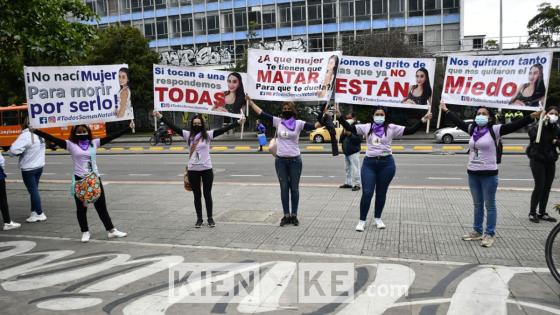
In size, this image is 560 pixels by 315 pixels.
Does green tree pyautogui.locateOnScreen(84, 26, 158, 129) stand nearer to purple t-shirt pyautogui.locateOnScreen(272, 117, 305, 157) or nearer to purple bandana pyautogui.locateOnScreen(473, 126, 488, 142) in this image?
purple t-shirt pyautogui.locateOnScreen(272, 117, 305, 157)

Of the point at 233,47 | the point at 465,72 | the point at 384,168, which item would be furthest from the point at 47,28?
the point at 233,47

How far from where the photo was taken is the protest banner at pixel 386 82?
7434mm

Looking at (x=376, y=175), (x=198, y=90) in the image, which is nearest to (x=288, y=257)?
(x=376, y=175)

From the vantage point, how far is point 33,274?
18.2 feet

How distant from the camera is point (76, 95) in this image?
747cm

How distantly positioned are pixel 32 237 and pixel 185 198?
11.5ft

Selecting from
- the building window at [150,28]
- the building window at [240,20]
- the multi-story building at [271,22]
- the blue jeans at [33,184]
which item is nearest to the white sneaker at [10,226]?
the blue jeans at [33,184]

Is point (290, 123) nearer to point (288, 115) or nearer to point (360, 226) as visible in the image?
point (288, 115)

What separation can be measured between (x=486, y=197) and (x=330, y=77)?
307 cm

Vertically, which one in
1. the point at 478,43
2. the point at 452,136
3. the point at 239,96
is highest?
the point at 478,43

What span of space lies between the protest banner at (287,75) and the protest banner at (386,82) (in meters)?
0.33

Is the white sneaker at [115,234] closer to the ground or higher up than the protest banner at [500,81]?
closer to the ground

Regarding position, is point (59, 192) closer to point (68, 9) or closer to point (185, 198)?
point (185, 198)

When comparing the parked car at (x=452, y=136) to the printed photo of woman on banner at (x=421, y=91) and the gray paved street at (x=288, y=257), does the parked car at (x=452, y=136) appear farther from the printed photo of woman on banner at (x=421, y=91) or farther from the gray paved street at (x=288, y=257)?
the printed photo of woman on banner at (x=421, y=91)
